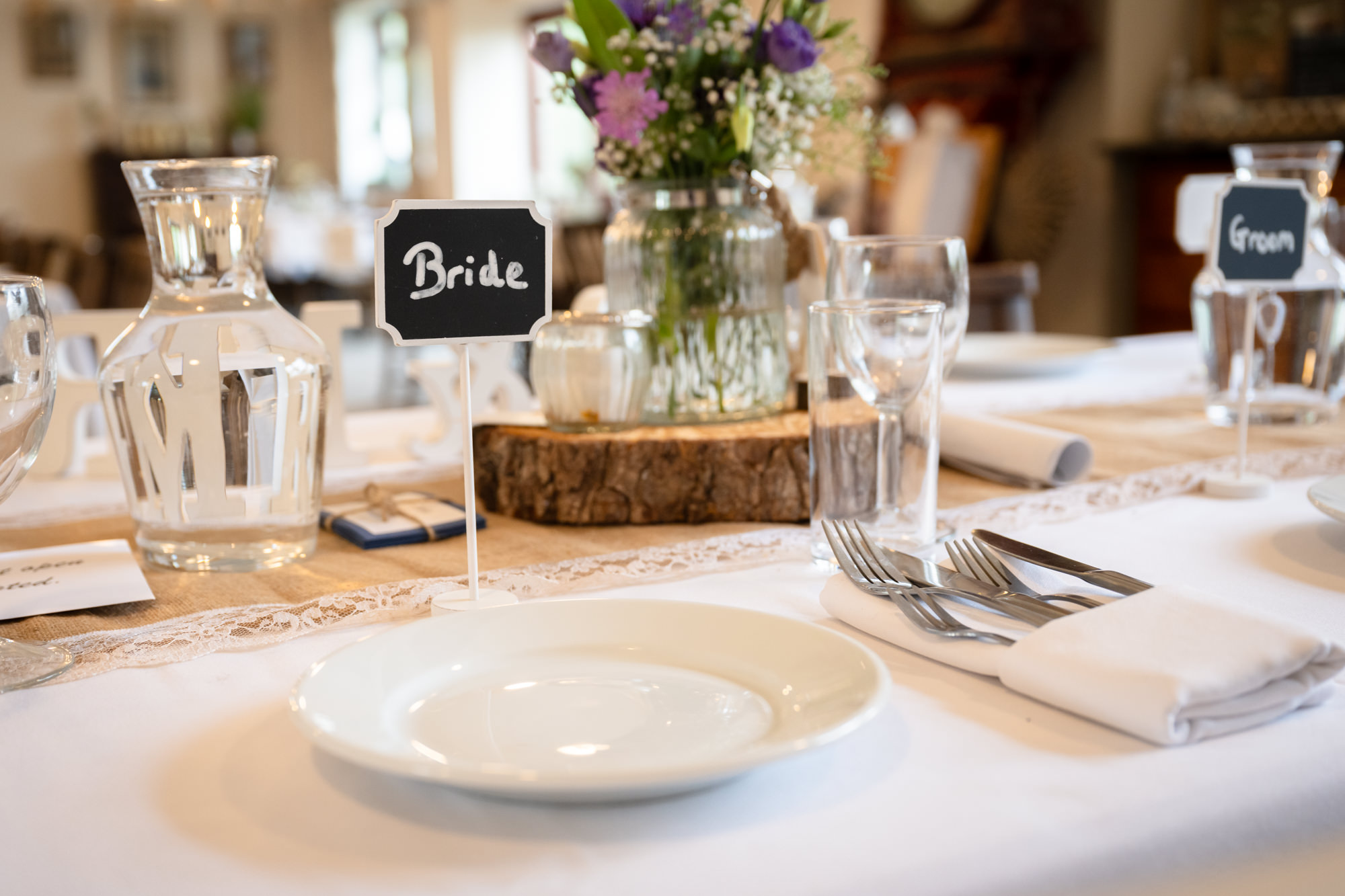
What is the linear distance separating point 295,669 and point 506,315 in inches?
10.5

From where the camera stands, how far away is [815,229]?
4.11ft

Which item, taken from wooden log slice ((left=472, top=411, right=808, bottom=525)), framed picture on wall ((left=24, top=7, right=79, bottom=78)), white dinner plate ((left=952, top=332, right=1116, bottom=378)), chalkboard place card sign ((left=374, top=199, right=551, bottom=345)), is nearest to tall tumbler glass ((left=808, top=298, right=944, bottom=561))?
wooden log slice ((left=472, top=411, right=808, bottom=525))

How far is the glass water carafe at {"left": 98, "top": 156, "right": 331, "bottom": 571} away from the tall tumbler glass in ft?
1.26

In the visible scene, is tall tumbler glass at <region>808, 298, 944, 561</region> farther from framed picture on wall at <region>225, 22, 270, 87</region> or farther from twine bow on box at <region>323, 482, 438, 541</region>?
framed picture on wall at <region>225, 22, 270, 87</region>

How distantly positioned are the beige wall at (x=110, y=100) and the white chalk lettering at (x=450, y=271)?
9558 millimetres

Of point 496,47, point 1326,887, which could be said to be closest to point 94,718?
point 1326,887

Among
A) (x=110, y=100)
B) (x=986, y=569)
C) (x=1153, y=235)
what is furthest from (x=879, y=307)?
(x=110, y=100)

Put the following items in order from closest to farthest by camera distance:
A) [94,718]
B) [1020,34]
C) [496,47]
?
[94,718] < [1020,34] < [496,47]

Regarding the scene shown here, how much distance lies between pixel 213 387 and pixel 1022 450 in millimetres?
723

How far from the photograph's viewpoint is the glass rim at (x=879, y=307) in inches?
32.4

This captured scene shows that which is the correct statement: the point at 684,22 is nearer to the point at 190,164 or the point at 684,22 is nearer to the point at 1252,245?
the point at 190,164

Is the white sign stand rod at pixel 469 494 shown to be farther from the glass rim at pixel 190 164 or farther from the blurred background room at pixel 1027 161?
the blurred background room at pixel 1027 161

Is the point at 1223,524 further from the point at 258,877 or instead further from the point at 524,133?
the point at 524,133

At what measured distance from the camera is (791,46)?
3.34ft
